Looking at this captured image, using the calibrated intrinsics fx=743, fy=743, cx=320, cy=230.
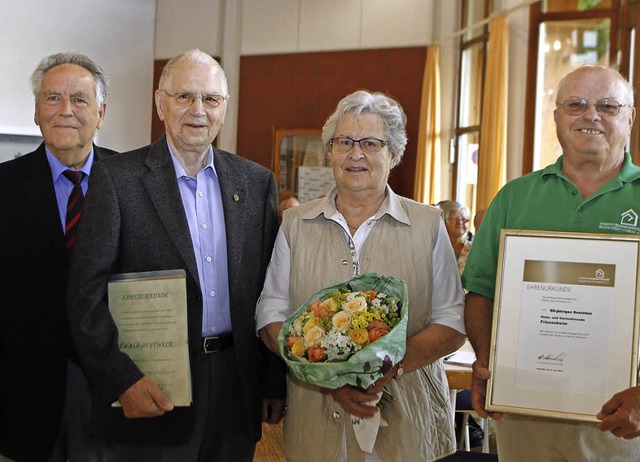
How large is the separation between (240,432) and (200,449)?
0.14 metres

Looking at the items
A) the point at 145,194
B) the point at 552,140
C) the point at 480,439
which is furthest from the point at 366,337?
the point at 552,140

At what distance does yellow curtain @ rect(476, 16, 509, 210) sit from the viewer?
843 cm

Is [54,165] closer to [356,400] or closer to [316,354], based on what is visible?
[316,354]

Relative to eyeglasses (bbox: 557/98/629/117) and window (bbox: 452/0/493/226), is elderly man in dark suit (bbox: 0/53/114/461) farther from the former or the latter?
window (bbox: 452/0/493/226)

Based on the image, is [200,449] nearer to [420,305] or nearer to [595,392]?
[420,305]

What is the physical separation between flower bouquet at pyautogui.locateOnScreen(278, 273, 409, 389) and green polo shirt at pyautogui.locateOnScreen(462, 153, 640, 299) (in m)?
0.43

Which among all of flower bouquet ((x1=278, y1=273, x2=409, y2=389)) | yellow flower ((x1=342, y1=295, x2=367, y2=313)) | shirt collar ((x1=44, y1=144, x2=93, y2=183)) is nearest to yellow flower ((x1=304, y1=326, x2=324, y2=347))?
flower bouquet ((x1=278, y1=273, x2=409, y2=389))

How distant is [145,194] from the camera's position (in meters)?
2.41

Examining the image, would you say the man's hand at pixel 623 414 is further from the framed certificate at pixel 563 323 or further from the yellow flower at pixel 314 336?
the yellow flower at pixel 314 336

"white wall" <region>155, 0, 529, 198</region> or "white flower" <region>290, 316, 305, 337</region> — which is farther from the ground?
"white wall" <region>155, 0, 529, 198</region>

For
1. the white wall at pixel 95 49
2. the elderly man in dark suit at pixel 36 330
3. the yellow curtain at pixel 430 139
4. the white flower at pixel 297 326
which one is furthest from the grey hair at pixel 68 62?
the white wall at pixel 95 49

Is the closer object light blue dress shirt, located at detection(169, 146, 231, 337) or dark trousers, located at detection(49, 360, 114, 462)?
light blue dress shirt, located at detection(169, 146, 231, 337)

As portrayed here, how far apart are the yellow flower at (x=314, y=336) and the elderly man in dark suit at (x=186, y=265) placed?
1.24 feet

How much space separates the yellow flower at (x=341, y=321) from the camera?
213 cm
